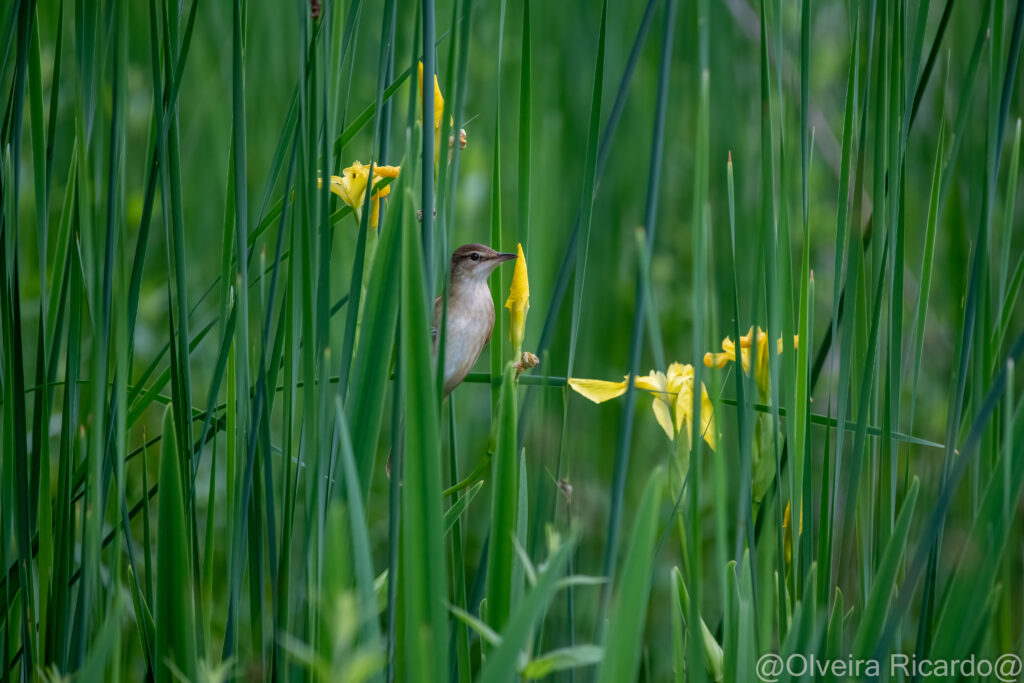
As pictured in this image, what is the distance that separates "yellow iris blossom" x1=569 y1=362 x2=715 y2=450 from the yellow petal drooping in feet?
0.21

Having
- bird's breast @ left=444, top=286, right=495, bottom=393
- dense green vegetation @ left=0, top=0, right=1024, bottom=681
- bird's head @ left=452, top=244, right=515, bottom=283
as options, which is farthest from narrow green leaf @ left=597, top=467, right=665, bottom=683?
bird's head @ left=452, top=244, right=515, bottom=283

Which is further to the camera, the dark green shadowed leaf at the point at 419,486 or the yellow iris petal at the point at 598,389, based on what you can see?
the yellow iris petal at the point at 598,389

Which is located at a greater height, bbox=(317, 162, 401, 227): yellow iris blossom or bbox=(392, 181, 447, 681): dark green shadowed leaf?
bbox=(317, 162, 401, 227): yellow iris blossom

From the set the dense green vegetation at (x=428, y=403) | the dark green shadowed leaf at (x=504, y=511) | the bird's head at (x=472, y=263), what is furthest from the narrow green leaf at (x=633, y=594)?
the bird's head at (x=472, y=263)

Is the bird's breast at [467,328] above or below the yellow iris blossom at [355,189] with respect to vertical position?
below

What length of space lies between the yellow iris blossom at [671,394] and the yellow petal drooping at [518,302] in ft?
0.21

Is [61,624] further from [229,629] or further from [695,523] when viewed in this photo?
[695,523]

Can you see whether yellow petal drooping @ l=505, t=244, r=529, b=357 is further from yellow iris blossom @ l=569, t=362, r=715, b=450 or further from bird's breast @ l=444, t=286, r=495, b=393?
bird's breast @ l=444, t=286, r=495, b=393

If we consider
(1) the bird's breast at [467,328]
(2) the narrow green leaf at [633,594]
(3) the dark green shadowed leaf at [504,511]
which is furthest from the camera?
(1) the bird's breast at [467,328]

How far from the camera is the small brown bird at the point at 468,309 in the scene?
1306mm

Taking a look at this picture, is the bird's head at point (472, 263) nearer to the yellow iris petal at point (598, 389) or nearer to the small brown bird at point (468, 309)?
the small brown bird at point (468, 309)

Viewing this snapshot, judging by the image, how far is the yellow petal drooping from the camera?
81 centimetres

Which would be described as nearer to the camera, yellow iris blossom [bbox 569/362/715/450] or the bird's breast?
yellow iris blossom [bbox 569/362/715/450]

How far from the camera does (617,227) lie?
1.78 meters
